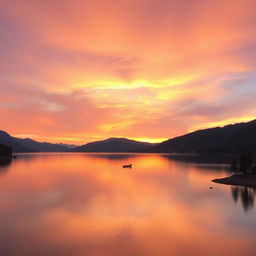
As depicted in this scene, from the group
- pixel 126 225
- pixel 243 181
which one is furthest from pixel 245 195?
pixel 126 225

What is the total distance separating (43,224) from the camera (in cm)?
5131

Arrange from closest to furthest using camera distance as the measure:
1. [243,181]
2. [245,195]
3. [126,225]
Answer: [126,225]
[245,195]
[243,181]

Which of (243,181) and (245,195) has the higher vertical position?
(243,181)

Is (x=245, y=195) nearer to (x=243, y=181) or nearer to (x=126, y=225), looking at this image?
(x=243, y=181)

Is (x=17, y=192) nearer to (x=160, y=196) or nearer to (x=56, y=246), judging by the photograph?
(x=160, y=196)

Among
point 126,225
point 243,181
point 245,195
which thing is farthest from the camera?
point 243,181

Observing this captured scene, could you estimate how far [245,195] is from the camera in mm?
84625

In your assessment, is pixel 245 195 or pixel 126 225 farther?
pixel 245 195

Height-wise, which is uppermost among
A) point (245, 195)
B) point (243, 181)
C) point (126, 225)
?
point (243, 181)

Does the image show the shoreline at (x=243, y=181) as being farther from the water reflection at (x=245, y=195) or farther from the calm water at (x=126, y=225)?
the calm water at (x=126, y=225)

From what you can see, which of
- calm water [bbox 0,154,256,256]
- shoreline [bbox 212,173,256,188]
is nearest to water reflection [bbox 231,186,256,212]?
calm water [bbox 0,154,256,256]

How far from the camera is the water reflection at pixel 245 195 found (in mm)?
71475

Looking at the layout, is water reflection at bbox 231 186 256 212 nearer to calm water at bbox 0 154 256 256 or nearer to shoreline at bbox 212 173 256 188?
calm water at bbox 0 154 256 256

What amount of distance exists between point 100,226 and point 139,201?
27.2m
